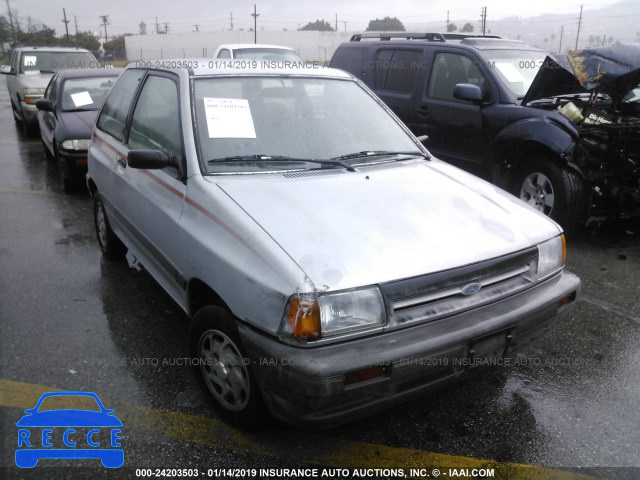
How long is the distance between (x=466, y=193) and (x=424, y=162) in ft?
1.73

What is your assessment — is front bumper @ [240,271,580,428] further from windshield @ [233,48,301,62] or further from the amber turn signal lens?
windshield @ [233,48,301,62]

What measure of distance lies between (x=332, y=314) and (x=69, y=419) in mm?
1616

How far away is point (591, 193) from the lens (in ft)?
16.5

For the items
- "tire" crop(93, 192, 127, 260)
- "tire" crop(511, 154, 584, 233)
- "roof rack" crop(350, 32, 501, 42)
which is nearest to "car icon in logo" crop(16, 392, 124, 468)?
"tire" crop(93, 192, 127, 260)

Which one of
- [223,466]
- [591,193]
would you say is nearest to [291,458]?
[223,466]

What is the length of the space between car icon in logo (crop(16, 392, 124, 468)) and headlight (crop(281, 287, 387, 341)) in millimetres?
1155

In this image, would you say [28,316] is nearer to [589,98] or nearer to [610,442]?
[610,442]

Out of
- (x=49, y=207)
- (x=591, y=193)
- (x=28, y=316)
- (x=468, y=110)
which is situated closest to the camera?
(x=28, y=316)

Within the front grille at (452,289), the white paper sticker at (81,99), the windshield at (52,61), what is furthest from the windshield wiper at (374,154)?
the windshield at (52,61)

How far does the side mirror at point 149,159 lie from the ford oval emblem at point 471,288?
168 centimetres

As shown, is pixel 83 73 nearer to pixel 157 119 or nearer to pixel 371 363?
pixel 157 119

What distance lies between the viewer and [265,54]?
37.0ft

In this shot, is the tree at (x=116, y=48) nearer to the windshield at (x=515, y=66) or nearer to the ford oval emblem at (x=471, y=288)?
the windshield at (x=515, y=66)

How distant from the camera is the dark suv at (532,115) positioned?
4.83 meters
